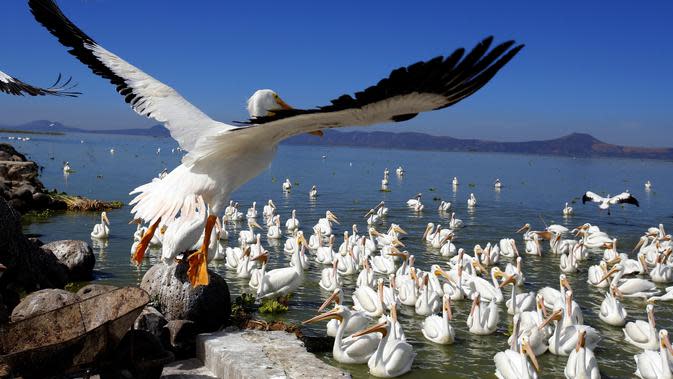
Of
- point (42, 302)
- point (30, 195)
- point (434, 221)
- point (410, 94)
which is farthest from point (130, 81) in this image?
point (434, 221)

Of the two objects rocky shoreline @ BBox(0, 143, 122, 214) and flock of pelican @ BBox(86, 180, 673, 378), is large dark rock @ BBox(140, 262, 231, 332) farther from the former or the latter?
rocky shoreline @ BBox(0, 143, 122, 214)

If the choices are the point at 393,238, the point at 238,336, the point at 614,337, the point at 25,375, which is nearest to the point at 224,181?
the point at 238,336

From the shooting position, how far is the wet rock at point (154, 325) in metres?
6.11

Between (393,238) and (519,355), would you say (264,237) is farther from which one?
(519,355)

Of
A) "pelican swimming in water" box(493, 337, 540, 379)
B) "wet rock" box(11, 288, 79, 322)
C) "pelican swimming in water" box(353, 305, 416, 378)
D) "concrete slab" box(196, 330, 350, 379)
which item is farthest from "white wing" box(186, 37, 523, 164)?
"pelican swimming in water" box(493, 337, 540, 379)

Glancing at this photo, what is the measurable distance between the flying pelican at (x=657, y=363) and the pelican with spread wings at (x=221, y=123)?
206 inches

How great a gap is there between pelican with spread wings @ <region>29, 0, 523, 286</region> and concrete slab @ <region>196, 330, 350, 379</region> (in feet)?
2.49

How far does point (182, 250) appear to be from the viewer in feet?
29.0

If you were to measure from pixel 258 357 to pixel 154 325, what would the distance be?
3.97 feet

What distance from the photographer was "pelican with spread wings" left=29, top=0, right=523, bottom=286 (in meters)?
3.70

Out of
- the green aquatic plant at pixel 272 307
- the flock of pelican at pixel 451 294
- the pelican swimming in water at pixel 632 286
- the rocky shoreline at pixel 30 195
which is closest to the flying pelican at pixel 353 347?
the flock of pelican at pixel 451 294

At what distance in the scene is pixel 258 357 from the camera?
5.81 metres

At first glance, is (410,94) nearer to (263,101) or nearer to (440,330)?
(263,101)

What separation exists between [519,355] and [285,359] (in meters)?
2.94
